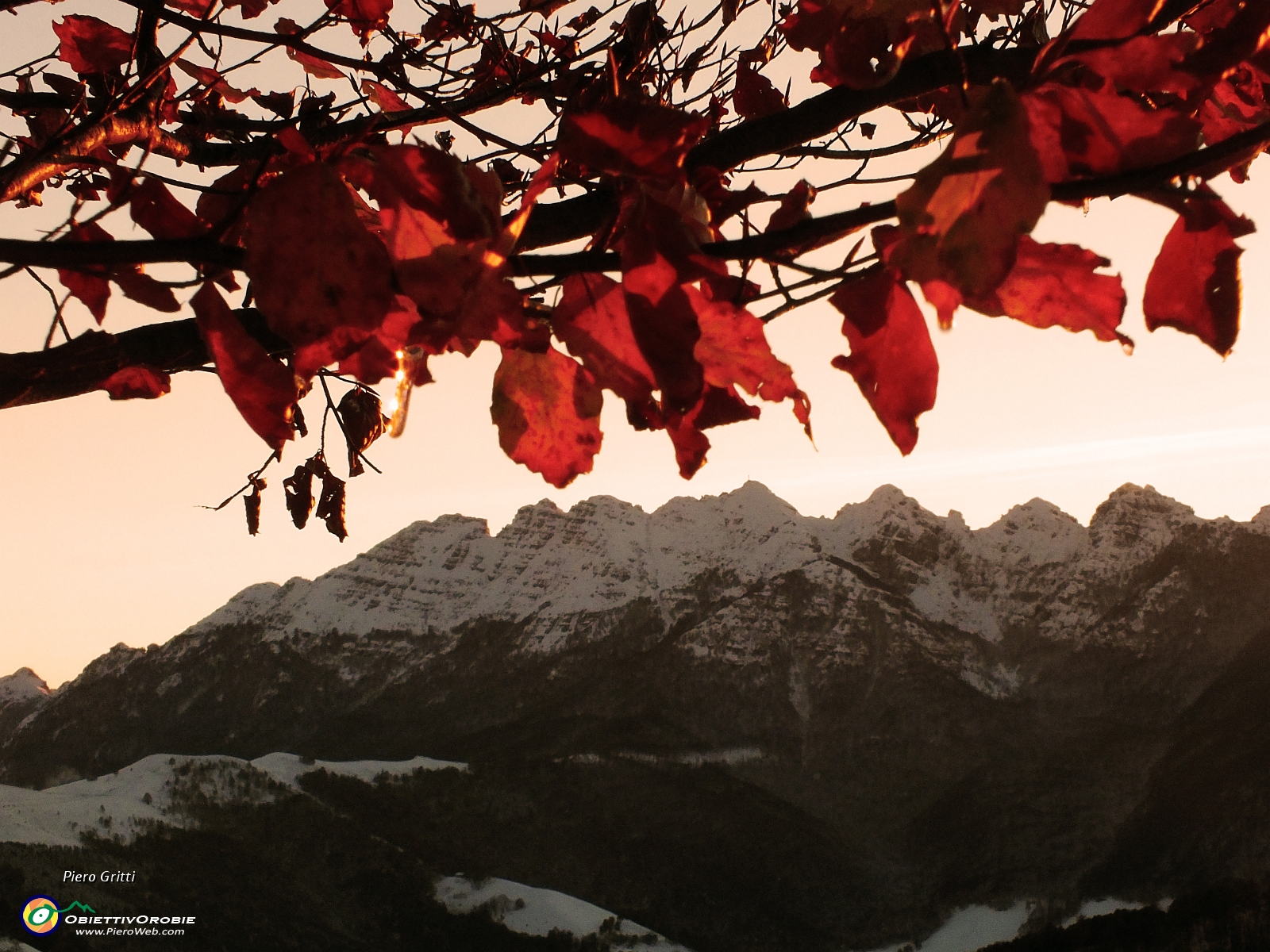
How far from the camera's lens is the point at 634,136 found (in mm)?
359

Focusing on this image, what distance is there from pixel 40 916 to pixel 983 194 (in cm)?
1532

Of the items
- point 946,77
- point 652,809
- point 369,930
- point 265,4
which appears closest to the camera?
point 946,77

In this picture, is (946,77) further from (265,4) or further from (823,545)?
(823,545)

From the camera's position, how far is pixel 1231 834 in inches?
649

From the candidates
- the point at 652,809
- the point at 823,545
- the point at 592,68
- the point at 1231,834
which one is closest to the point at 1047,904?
the point at 1231,834

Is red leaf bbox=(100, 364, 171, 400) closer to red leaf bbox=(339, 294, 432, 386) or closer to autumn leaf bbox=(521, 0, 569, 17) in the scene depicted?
red leaf bbox=(339, 294, 432, 386)

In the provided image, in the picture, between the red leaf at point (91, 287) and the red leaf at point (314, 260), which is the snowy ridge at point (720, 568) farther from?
the red leaf at point (314, 260)

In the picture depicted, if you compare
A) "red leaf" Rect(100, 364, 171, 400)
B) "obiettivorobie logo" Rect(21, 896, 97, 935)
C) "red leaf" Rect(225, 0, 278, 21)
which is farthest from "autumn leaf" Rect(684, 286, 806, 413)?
"obiettivorobie logo" Rect(21, 896, 97, 935)

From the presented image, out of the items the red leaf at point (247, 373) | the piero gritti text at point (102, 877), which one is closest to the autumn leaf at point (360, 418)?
the red leaf at point (247, 373)

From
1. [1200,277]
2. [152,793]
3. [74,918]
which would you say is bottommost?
[74,918]

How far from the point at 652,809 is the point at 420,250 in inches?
781

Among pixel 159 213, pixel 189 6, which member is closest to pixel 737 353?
pixel 159 213

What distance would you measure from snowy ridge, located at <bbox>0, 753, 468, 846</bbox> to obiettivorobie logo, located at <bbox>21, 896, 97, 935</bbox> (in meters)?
1.59

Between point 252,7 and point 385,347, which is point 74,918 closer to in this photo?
point 252,7
